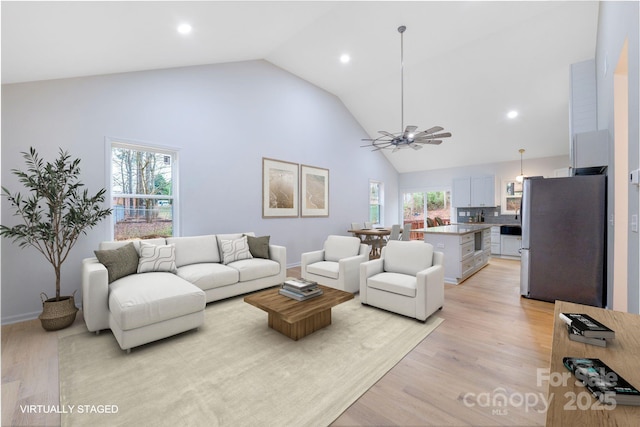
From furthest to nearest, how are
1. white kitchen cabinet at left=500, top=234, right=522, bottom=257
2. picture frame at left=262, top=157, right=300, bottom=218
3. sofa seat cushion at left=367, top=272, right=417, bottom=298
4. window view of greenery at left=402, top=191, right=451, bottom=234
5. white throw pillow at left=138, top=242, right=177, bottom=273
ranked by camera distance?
window view of greenery at left=402, top=191, right=451, bottom=234
white kitchen cabinet at left=500, top=234, right=522, bottom=257
picture frame at left=262, top=157, right=300, bottom=218
white throw pillow at left=138, top=242, right=177, bottom=273
sofa seat cushion at left=367, top=272, right=417, bottom=298

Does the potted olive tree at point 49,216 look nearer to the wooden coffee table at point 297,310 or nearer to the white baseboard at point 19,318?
the white baseboard at point 19,318

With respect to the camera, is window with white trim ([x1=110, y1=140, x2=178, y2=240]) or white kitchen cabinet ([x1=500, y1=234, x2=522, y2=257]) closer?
window with white trim ([x1=110, y1=140, x2=178, y2=240])

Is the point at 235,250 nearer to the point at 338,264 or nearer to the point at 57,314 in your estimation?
the point at 338,264

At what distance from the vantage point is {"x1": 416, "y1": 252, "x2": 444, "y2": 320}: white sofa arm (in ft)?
9.46

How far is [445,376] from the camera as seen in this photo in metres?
2.03

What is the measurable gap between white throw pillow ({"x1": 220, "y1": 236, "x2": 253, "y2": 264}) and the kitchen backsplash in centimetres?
682

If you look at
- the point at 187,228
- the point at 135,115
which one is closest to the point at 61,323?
the point at 187,228

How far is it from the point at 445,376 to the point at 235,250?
3.13 m

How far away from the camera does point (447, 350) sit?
241cm

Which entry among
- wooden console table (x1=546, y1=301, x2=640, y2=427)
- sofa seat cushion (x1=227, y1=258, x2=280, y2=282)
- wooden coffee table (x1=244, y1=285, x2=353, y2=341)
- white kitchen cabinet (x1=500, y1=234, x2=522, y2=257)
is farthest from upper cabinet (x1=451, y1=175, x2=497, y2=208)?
wooden console table (x1=546, y1=301, x2=640, y2=427)

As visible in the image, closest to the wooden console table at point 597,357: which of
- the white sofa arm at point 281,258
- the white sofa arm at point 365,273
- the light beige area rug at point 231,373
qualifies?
the light beige area rug at point 231,373

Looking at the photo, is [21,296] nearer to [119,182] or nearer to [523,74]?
[119,182]

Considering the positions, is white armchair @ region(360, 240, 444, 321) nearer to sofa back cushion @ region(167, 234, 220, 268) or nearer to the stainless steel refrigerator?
the stainless steel refrigerator

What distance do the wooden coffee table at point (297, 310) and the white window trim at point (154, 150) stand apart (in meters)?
2.25
